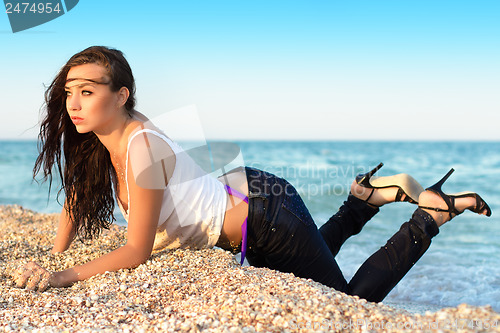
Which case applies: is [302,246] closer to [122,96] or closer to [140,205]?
[140,205]

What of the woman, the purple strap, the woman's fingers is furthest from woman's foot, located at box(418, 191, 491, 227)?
the woman's fingers

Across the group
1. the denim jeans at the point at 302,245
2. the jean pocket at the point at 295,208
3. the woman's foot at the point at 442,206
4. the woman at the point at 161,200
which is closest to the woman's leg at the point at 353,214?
the woman at the point at 161,200

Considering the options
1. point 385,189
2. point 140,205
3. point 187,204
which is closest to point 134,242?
point 140,205

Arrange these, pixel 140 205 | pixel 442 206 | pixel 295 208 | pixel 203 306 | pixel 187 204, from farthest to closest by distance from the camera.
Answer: pixel 442 206, pixel 295 208, pixel 187 204, pixel 140 205, pixel 203 306

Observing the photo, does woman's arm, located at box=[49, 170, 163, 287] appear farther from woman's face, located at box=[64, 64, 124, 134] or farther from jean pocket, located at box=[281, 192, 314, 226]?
jean pocket, located at box=[281, 192, 314, 226]

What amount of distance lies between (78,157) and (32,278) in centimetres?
88

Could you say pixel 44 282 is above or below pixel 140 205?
below

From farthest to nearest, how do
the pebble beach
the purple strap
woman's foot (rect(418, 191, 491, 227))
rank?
woman's foot (rect(418, 191, 491, 227)) → the purple strap → the pebble beach

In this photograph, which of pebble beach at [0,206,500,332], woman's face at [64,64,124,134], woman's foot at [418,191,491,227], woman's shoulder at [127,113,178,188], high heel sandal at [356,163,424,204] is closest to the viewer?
pebble beach at [0,206,500,332]

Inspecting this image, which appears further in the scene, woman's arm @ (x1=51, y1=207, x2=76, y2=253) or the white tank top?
woman's arm @ (x1=51, y1=207, x2=76, y2=253)

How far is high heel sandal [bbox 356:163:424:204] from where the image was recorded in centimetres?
320

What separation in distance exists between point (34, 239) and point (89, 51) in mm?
2198

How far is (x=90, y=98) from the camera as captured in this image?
259 cm

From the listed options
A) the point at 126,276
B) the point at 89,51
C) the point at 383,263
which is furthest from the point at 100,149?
the point at 383,263
